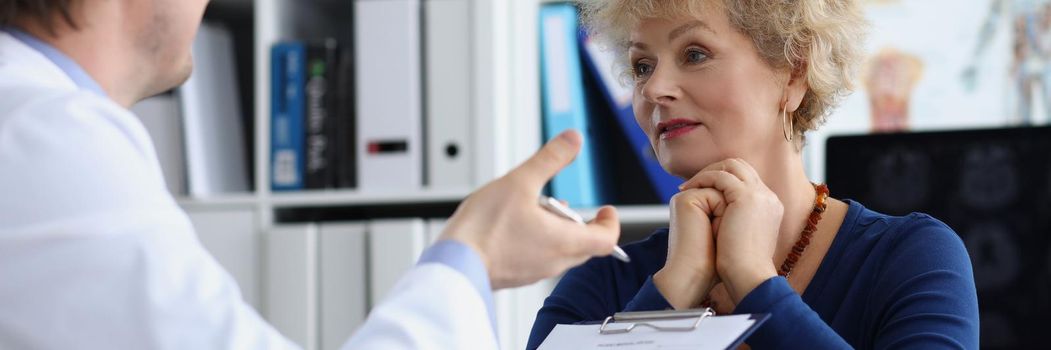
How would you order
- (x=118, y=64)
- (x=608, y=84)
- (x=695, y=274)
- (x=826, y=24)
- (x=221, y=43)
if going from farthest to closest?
1. (x=221, y=43)
2. (x=608, y=84)
3. (x=826, y=24)
4. (x=695, y=274)
5. (x=118, y=64)

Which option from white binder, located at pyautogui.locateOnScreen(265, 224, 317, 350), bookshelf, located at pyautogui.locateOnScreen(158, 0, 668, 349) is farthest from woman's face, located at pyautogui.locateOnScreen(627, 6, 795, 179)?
white binder, located at pyautogui.locateOnScreen(265, 224, 317, 350)

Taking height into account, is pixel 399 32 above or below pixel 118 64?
below

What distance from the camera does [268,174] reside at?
233cm

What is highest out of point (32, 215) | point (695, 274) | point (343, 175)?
point (32, 215)

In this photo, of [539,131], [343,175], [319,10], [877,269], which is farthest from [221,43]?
[877,269]

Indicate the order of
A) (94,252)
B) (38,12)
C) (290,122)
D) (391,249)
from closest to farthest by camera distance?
(94,252), (38,12), (391,249), (290,122)

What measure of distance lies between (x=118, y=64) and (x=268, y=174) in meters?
1.38

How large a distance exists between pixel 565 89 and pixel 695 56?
90cm

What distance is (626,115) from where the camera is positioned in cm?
226

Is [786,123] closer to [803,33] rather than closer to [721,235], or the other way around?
[803,33]

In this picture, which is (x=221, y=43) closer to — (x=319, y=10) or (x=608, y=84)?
(x=319, y=10)

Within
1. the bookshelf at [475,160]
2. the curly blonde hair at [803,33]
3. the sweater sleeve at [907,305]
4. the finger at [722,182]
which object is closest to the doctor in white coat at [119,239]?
the sweater sleeve at [907,305]

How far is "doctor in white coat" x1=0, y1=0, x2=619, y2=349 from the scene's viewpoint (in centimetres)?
79

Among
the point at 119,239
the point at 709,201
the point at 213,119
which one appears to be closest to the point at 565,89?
the point at 213,119
